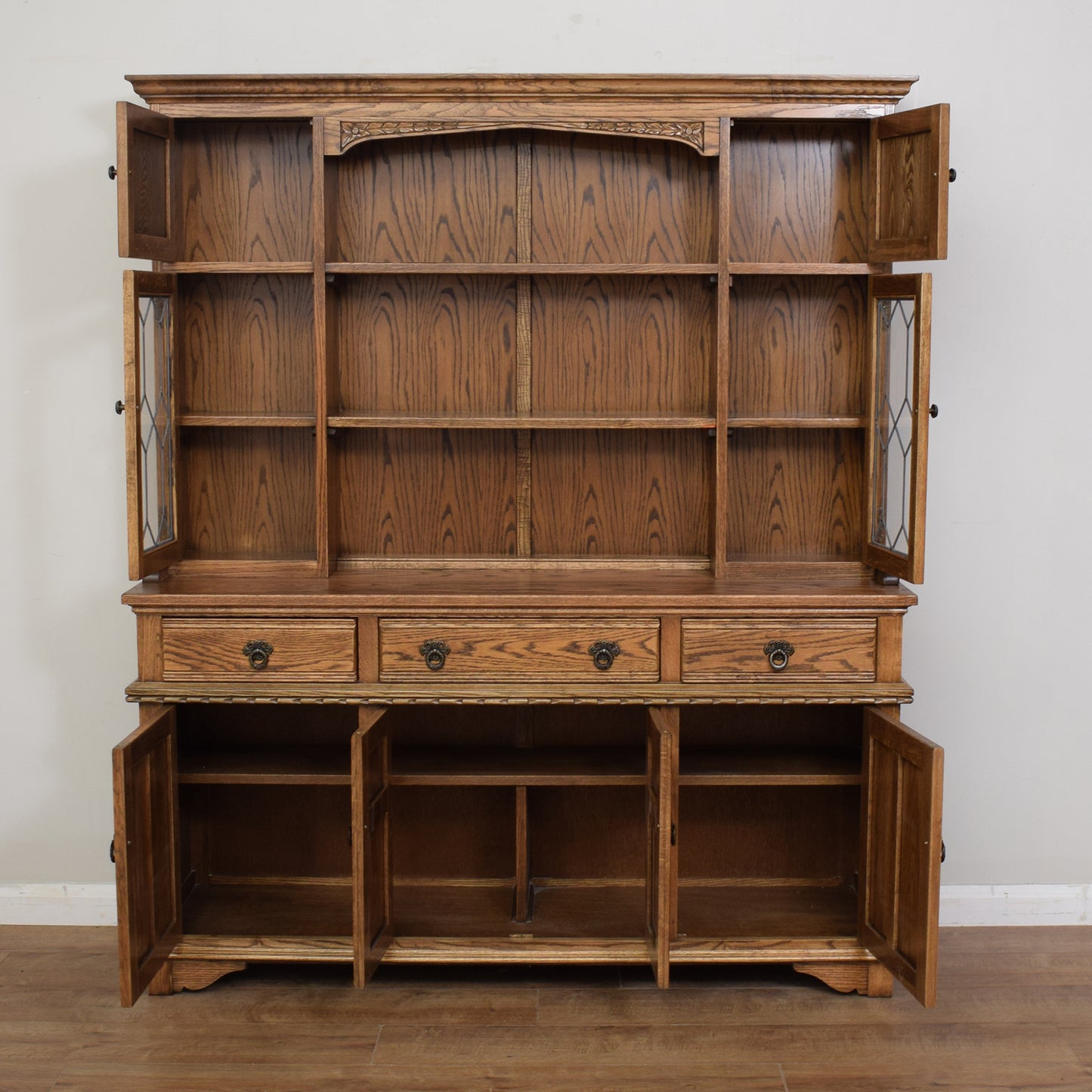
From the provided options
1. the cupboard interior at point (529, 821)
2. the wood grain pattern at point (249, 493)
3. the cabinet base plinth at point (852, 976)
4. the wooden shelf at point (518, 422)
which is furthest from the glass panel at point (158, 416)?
the cabinet base plinth at point (852, 976)

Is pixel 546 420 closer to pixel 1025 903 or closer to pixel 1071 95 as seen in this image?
pixel 1071 95

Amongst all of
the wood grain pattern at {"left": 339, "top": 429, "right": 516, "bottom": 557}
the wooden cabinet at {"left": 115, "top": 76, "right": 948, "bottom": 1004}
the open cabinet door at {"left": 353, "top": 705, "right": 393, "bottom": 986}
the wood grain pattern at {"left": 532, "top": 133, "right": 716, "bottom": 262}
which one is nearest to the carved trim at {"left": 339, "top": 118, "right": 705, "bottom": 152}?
the wooden cabinet at {"left": 115, "top": 76, "right": 948, "bottom": 1004}

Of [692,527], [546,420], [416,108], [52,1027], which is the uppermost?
[416,108]

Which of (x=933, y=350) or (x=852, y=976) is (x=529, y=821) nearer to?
(x=852, y=976)

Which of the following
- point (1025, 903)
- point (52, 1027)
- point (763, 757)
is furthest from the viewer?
point (1025, 903)

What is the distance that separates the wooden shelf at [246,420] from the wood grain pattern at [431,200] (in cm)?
46

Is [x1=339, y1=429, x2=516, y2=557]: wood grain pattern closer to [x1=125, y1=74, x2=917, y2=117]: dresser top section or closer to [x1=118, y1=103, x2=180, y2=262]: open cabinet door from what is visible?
[x1=118, y1=103, x2=180, y2=262]: open cabinet door

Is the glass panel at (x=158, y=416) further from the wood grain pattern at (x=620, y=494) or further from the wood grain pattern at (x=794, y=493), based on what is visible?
the wood grain pattern at (x=794, y=493)

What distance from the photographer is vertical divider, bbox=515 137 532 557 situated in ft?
10.8

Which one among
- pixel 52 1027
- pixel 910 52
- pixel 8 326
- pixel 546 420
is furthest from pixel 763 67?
pixel 52 1027

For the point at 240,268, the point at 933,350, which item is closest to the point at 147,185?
the point at 240,268

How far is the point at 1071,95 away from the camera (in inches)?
133

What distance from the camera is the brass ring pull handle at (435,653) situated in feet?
9.85

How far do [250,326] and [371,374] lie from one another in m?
0.34
